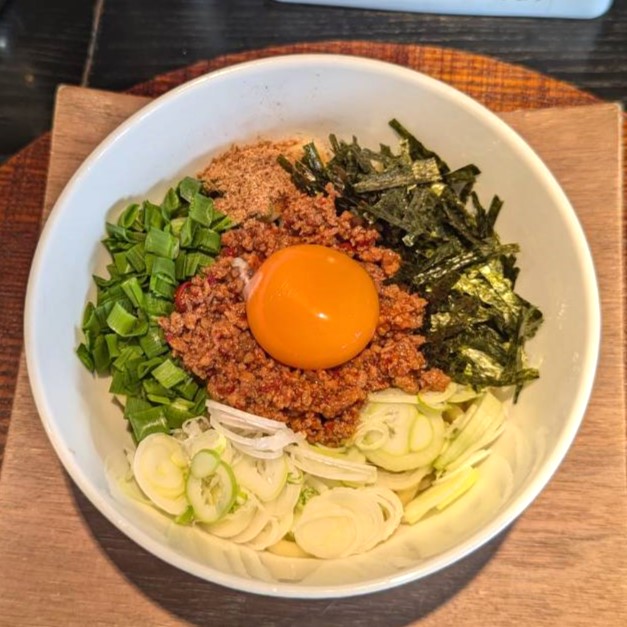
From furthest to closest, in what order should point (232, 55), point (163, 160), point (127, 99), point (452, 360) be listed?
point (232, 55) < point (127, 99) < point (163, 160) < point (452, 360)

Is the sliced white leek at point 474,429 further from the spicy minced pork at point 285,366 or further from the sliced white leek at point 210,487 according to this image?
the sliced white leek at point 210,487

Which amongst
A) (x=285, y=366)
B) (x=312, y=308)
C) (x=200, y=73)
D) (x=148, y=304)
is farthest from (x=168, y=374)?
(x=200, y=73)

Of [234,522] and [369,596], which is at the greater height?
[234,522]

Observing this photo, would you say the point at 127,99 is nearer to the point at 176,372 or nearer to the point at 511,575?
the point at 176,372

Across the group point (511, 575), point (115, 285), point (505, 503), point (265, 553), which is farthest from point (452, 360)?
point (115, 285)

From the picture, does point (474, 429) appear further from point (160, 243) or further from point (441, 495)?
point (160, 243)

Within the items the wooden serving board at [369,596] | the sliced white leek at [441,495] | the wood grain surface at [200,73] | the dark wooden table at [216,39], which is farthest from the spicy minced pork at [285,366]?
the dark wooden table at [216,39]

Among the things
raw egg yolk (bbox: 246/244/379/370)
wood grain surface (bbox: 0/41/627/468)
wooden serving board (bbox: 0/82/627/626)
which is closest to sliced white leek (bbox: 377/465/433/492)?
wooden serving board (bbox: 0/82/627/626)
